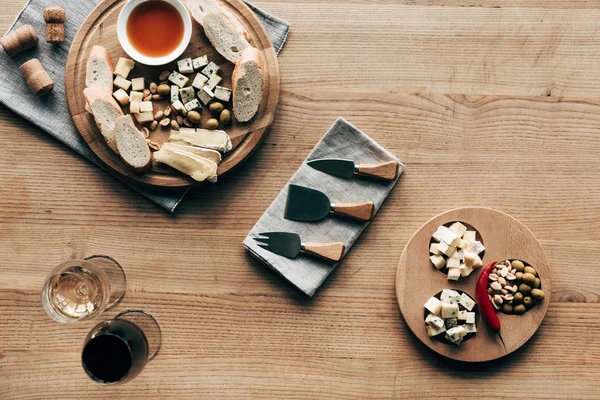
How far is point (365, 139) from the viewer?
4.75 ft

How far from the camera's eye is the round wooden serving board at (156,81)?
1406mm

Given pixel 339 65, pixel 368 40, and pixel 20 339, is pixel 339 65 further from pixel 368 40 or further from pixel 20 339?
pixel 20 339

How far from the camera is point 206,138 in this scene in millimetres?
1397

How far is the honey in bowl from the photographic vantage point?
54.4 inches

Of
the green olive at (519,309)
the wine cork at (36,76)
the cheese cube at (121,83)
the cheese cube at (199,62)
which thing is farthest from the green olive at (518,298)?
the wine cork at (36,76)

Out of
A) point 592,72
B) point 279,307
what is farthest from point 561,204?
point 279,307

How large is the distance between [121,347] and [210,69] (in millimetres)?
716

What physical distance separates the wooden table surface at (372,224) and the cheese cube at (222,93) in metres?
0.15

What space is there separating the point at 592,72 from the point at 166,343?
1.32 meters

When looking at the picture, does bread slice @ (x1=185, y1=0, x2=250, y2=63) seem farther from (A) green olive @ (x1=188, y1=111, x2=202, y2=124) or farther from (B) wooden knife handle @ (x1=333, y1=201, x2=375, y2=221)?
(B) wooden knife handle @ (x1=333, y1=201, x2=375, y2=221)

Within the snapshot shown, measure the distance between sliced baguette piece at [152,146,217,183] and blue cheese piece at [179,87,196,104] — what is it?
13cm

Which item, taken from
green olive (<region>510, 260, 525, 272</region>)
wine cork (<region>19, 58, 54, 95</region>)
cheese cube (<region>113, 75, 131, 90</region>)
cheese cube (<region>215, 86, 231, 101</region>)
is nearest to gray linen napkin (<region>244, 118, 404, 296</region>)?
cheese cube (<region>215, 86, 231, 101</region>)

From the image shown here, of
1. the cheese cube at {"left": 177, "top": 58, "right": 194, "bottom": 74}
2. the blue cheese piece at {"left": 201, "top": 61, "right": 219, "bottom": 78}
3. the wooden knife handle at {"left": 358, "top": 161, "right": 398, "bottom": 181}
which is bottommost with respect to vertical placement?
the wooden knife handle at {"left": 358, "top": 161, "right": 398, "bottom": 181}

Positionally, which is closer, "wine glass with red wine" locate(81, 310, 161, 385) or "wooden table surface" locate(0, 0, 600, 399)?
"wine glass with red wine" locate(81, 310, 161, 385)
